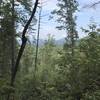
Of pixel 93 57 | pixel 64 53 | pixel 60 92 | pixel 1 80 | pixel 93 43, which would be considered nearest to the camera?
pixel 1 80

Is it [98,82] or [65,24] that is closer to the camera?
[98,82]

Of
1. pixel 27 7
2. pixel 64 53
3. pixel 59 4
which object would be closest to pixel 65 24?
pixel 59 4

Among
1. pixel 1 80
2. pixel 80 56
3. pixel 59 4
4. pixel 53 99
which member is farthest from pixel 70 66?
pixel 59 4

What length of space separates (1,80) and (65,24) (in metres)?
38.8

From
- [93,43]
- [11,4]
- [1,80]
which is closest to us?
[1,80]

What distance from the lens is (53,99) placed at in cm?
1523

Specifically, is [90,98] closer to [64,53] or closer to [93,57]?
[93,57]

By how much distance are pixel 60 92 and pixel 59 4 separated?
116 ft

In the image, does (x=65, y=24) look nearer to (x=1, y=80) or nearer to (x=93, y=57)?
(x=93, y=57)

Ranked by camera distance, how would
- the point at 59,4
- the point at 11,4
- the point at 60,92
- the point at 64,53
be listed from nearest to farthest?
the point at 60,92, the point at 64,53, the point at 11,4, the point at 59,4

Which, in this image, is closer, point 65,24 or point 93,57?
point 93,57

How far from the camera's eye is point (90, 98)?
12.2 m

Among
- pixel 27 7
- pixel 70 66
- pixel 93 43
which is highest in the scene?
pixel 27 7

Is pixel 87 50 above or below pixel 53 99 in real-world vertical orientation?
above
